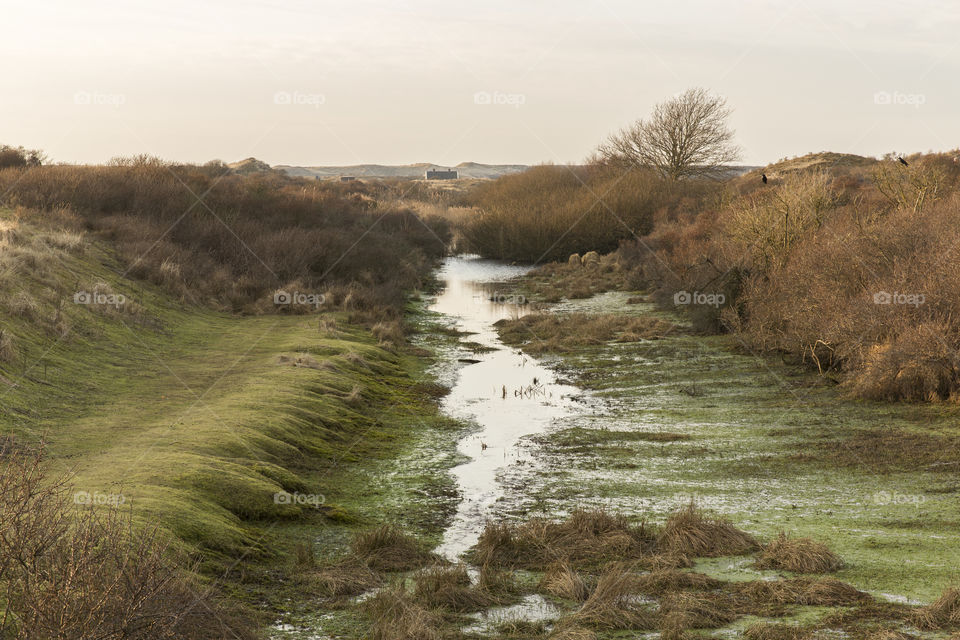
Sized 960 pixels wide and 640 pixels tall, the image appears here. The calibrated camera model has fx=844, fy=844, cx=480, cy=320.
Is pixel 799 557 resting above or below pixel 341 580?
above

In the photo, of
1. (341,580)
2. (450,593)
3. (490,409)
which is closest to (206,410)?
(490,409)

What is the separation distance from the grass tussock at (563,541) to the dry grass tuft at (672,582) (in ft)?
2.92

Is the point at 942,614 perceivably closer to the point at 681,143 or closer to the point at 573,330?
the point at 573,330

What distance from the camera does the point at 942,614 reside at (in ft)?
23.6

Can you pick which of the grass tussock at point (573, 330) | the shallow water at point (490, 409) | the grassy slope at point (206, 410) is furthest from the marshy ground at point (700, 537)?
the grass tussock at point (573, 330)

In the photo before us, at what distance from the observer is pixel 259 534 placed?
9.95 m

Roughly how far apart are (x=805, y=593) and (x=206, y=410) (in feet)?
32.3

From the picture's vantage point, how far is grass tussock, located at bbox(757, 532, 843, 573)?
28.1ft

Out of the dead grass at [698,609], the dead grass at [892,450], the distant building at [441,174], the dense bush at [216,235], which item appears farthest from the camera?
the distant building at [441,174]

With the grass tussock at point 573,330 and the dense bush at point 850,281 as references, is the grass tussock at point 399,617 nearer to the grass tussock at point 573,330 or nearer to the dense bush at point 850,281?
the dense bush at point 850,281

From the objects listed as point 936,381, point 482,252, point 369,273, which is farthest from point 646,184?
point 936,381

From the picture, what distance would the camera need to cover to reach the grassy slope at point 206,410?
1025 centimetres

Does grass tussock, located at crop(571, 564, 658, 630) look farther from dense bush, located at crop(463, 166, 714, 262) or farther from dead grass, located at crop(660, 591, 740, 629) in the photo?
dense bush, located at crop(463, 166, 714, 262)

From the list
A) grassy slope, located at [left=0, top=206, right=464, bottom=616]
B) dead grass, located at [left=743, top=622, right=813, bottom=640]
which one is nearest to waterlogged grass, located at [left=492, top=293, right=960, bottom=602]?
dead grass, located at [left=743, top=622, right=813, bottom=640]
